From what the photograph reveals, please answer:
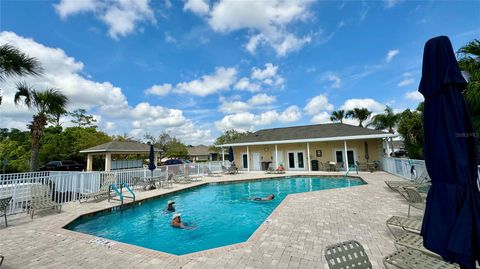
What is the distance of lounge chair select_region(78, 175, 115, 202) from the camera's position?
9055 millimetres

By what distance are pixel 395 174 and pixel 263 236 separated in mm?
13421

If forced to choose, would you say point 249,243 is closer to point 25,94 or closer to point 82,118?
point 25,94

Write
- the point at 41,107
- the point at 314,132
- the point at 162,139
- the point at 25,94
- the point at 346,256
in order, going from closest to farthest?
the point at 346,256 → the point at 25,94 → the point at 41,107 → the point at 314,132 → the point at 162,139

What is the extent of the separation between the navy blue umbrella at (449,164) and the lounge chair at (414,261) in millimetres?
823

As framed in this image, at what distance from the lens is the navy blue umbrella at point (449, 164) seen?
5.77 ft

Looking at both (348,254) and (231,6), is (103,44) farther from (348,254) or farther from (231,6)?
(348,254)

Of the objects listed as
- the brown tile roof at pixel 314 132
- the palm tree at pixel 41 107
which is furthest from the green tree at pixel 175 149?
the palm tree at pixel 41 107

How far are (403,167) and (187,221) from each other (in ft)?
40.9

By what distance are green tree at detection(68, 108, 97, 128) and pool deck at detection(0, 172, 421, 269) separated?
42.0 meters

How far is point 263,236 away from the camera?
484 centimetres

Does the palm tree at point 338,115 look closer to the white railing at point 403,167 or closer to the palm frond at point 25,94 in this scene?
the white railing at point 403,167

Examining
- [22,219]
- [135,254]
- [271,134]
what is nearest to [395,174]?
[271,134]

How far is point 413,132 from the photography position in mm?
16672

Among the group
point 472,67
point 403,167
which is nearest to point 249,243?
point 472,67
